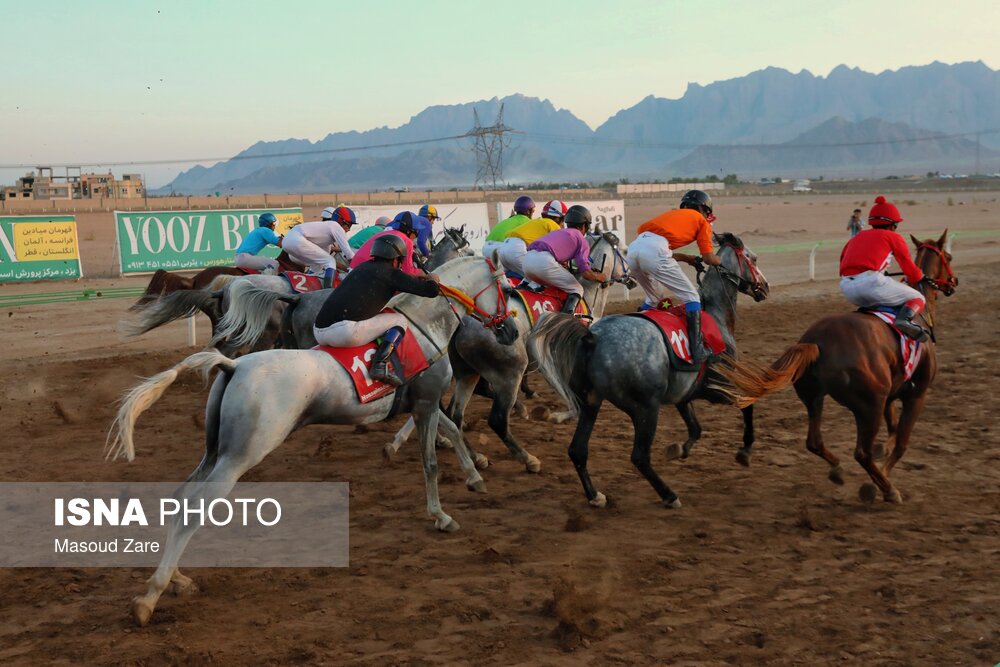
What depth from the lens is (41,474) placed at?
9.34 m

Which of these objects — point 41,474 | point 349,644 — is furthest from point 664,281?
point 41,474

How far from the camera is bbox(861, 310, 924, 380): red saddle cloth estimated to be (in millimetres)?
8352

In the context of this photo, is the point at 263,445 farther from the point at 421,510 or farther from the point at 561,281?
the point at 561,281

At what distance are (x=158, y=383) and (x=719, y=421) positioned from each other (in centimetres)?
710

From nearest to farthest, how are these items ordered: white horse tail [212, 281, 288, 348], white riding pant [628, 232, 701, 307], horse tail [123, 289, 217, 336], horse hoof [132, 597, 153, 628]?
horse hoof [132, 597, 153, 628] < white riding pant [628, 232, 701, 307] < white horse tail [212, 281, 288, 348] < horse tail [123, 289, 217, 336]

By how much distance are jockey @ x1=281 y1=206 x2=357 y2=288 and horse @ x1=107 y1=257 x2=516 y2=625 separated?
464cm

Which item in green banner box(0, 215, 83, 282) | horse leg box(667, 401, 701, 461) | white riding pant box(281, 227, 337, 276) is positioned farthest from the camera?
green banner box(0, 215, 83, 282)

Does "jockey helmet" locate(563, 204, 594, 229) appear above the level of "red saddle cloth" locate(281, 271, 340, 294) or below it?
above

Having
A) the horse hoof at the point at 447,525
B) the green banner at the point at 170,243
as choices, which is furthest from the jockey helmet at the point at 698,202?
the green banner at the point at 170,243

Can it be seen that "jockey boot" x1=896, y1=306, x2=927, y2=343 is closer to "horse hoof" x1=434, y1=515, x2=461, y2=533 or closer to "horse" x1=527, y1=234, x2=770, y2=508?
"horse" x1=527, y1=234, x2=770, y2=508

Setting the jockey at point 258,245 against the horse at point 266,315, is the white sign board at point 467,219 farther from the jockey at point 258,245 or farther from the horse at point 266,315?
the horse at point 266,315

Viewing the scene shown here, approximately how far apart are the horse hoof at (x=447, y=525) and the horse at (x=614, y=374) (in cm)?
120

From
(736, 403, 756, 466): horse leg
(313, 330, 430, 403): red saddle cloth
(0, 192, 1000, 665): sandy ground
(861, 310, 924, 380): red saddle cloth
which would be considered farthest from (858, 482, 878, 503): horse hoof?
(313, 330, 430, 403): red saddle cloth

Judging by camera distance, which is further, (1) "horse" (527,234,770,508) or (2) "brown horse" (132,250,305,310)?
(2) "brown horse" (132,250,305,310)
